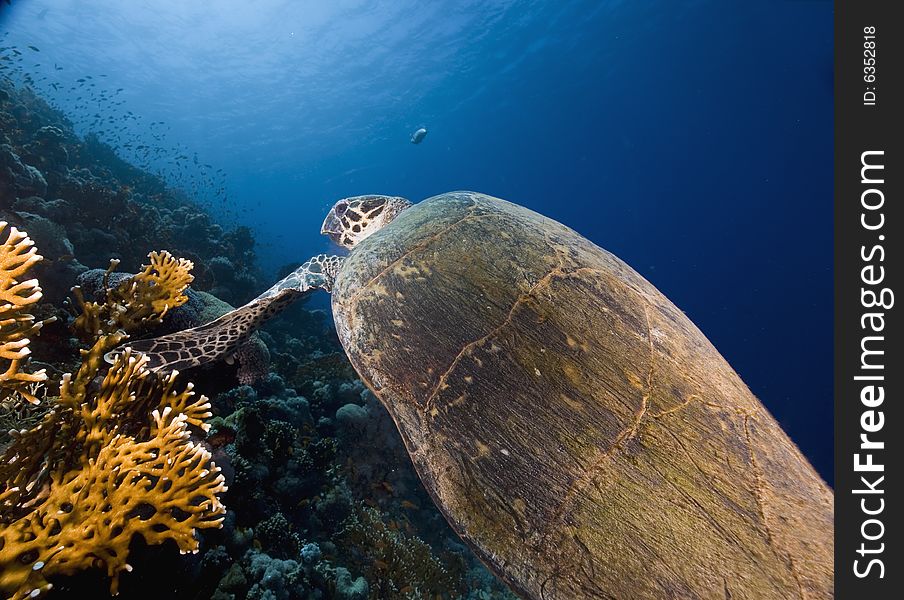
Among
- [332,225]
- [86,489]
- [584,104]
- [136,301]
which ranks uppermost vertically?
[584,104]

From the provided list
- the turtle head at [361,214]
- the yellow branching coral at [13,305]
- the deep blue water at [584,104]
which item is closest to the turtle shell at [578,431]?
the yellow branching coral at [13,305]

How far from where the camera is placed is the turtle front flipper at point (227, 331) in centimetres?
273

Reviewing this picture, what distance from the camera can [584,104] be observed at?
49719 mm

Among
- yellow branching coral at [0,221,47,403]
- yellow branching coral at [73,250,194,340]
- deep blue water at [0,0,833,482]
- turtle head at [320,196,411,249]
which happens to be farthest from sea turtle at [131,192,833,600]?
deep blue water at [0,0,833,482]

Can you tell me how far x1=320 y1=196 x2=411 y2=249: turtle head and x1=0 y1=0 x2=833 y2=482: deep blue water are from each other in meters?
23.1

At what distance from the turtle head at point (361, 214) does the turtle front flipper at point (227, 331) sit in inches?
27.1

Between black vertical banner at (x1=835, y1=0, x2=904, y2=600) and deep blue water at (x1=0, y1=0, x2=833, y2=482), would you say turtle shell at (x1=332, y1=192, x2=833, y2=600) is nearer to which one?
black vertical banner at (x1=835, y1=0, x2=904, y2=600)

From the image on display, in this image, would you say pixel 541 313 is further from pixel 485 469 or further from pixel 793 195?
pixel 793 195

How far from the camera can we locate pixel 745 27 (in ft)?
98.9

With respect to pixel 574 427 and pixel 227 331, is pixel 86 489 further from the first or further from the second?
pixel 574 427

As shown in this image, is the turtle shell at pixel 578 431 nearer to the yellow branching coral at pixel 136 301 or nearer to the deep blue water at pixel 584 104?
the yellow branching coral at pixel 136 301

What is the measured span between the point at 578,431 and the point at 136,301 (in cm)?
323

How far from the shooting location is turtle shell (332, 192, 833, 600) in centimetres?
147

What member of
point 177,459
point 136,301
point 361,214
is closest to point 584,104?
point 361,214
